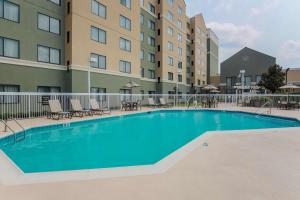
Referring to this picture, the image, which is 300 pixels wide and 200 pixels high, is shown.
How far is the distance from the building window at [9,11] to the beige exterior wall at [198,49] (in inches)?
1326

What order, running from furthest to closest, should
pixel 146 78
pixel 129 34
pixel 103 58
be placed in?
1. pixel 146 78
2. pixel 129 34
3. pixel 103 58

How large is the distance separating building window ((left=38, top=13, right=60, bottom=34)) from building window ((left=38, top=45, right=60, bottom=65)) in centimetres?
131

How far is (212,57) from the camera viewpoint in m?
55.3

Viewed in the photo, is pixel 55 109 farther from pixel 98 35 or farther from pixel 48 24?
pixel 98 35

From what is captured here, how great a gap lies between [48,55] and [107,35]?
5.92 meters

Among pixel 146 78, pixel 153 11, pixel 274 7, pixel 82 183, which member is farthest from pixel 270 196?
pixel 153 11

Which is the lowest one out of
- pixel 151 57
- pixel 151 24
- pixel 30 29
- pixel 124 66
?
pixel 124 66

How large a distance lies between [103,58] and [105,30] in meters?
2.47

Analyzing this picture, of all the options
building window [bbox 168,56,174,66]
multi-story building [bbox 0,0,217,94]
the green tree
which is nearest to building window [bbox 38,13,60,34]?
multi-story building [bbox 0,0,217,94]

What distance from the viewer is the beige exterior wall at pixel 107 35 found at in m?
16.6

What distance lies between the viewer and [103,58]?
64.6ft

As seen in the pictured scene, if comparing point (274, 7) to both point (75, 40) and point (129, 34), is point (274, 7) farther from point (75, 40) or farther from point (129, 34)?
point (75, 40)

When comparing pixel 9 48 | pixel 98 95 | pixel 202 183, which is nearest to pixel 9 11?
pixel 9 48

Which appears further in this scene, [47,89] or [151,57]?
[151,57]
